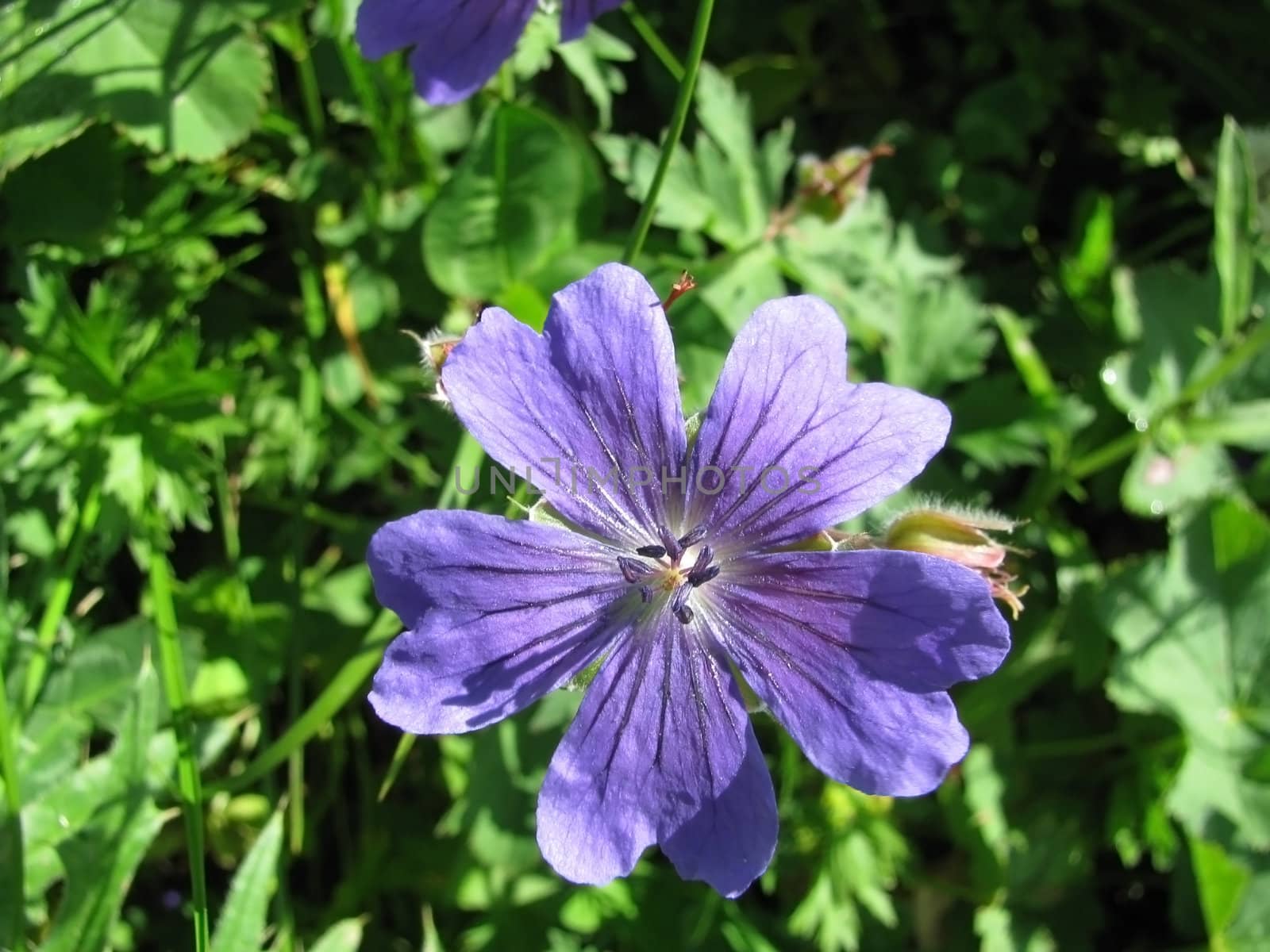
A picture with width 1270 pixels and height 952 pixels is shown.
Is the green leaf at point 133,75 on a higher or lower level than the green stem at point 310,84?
higher

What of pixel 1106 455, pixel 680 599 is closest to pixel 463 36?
pixel 680 599

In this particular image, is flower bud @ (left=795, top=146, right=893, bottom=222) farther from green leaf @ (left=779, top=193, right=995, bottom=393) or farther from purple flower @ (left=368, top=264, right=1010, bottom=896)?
purple flower @ (left=368, top=264, right=1010, bottom=896)

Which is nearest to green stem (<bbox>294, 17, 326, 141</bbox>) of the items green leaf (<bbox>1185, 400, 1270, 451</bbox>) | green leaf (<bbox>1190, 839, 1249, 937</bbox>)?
green leaf (<bbox>1185, 400, 1270, 451</bbox>)

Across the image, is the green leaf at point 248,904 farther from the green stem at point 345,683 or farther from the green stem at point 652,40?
the green stem at point 652,40

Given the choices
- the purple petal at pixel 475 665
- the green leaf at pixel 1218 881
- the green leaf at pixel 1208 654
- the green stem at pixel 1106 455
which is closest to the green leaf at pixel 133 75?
the purple petal at pixel 475 665

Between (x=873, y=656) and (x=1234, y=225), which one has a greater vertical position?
(x=873, y=656)

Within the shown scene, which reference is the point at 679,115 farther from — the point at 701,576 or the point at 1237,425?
the point at 1237,425

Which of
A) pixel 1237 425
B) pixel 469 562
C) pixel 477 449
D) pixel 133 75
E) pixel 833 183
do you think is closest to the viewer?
pixel 469 562
